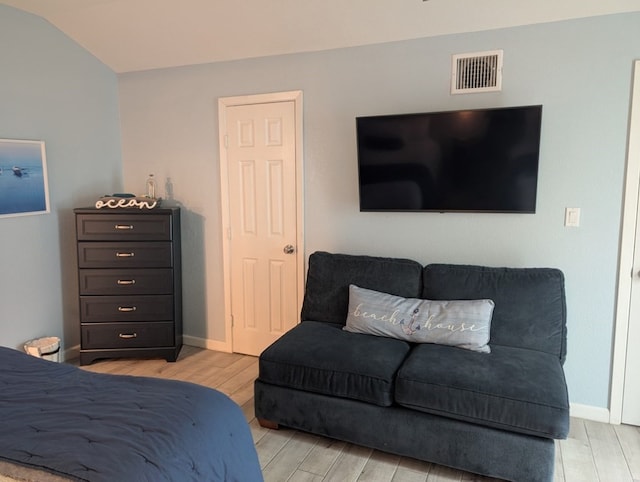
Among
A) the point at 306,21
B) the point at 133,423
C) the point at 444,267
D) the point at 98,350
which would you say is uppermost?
the point at 306,21

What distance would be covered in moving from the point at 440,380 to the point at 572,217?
134 centimetres

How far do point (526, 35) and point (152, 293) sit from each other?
315 centimetres

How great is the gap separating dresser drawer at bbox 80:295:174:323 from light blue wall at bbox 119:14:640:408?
0.44 meters

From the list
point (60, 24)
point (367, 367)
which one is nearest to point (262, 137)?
point (60, 24)

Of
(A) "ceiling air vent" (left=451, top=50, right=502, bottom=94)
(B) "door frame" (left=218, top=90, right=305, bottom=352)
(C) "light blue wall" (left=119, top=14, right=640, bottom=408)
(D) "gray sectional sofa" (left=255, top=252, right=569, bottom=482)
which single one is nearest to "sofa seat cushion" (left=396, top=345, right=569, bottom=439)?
(D) "gray sectional sofa" (left=255, top=252, right=569, bottom=482)

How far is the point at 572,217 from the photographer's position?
2.86 metres

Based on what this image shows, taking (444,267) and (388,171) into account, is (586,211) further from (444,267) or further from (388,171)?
(388,171)

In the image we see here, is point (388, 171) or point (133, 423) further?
point (388, 171)

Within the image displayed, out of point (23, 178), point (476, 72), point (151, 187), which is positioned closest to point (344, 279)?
point (476, 72)

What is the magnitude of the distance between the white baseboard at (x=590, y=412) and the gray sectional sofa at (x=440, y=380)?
1.83 feet

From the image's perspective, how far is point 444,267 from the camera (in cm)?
299

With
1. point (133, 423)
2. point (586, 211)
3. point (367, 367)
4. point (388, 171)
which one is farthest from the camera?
point (388, 171)

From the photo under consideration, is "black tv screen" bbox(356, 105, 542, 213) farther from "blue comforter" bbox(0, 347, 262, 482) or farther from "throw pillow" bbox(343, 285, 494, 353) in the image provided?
"blue comforter" bbox(0, 347, 262, 482)

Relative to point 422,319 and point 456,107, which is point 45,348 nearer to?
point 422,319
